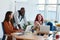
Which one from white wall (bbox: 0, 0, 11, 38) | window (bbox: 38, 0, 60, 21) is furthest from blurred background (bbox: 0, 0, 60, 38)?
white wall (bbox: 0, 0, 11, 38)

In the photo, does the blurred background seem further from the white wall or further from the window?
the white wall

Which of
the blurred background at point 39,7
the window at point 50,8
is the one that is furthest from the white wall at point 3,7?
the window at point 50,8

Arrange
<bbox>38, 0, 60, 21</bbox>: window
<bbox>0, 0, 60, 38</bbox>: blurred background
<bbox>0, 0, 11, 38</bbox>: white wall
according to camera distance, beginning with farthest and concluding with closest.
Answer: <bbox>38, 0, 60, 21</bbox>: window → <bbox>0, 0, 60, 38</bbox>: blurred background → <bbox>0, 0, 11, 38</bbox>: white wall

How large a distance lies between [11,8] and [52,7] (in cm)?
177

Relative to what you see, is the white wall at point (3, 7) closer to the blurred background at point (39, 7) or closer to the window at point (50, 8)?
the blurred background at point (39, 7)

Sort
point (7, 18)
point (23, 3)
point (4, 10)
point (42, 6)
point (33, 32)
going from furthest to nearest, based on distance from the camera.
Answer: point (42, 6) → point (23, 3) → point (4, 10) → point (7, 18) → point (33, 32)

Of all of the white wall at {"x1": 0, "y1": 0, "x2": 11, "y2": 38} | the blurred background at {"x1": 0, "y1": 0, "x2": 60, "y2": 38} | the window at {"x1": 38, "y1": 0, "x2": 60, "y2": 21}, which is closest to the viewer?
the white wall at {"x1": 0, "y1": 0, "x2": 11, "y2": 38}

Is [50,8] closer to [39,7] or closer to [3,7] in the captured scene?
[39,7]

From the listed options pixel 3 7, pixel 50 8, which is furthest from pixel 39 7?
pixel 3 7

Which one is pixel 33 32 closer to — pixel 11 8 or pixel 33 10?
pixel 11 8

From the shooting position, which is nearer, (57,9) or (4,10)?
(4,10)

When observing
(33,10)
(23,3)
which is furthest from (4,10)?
(33,10)

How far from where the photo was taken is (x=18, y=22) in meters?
5.53

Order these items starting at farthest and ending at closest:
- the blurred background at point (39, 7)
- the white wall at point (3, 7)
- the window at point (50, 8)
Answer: the window at point (50, 8), the blurred background at point (39, 7), the white wall at point (3, 7)
